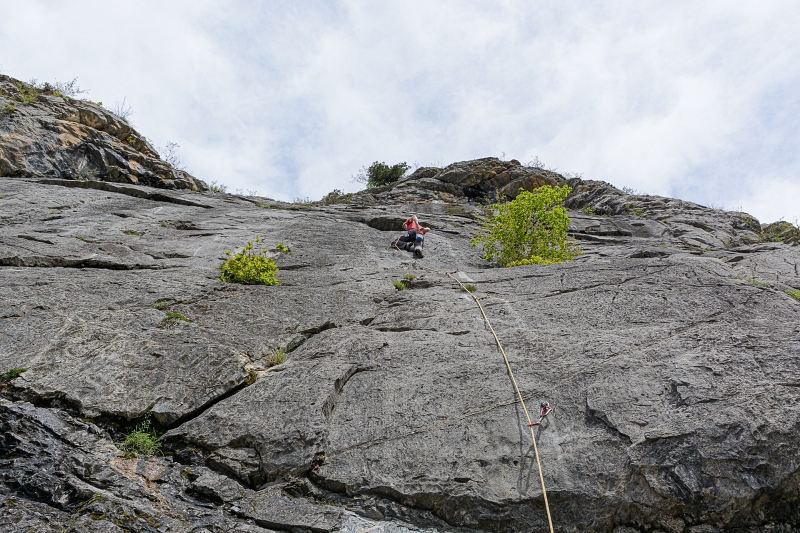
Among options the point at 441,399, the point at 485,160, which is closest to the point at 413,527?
the point at 441,399

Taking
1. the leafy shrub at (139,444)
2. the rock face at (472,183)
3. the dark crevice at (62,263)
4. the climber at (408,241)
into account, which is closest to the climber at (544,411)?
the leafy shrub at (139,444)

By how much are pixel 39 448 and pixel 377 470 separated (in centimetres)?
331

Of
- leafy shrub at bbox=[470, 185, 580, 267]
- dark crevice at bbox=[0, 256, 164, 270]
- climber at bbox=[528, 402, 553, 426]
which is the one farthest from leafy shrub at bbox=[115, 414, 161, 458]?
leafy shrub at bbox=[470, 185, 580, 267]

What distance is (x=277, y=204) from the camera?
18922mm

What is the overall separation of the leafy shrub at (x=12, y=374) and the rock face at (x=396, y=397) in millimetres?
83

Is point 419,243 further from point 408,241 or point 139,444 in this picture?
point 139,444

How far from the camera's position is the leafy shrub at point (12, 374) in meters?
5.74

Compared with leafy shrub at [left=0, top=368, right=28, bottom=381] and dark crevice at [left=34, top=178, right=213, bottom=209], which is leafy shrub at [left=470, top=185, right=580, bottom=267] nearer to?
dark crevice at [left=34, top=178, right=213, bottom=209]

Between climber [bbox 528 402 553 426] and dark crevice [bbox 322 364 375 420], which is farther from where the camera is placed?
dark crevice [bbox 322 364 375 420]

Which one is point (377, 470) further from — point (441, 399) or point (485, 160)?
point (485, 160)

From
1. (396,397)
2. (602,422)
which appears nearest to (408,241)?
(396,397)

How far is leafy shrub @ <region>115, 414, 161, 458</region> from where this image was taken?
524 cm

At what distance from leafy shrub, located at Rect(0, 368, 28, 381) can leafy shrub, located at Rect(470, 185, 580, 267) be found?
35.1 feet

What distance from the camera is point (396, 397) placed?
6.11m
